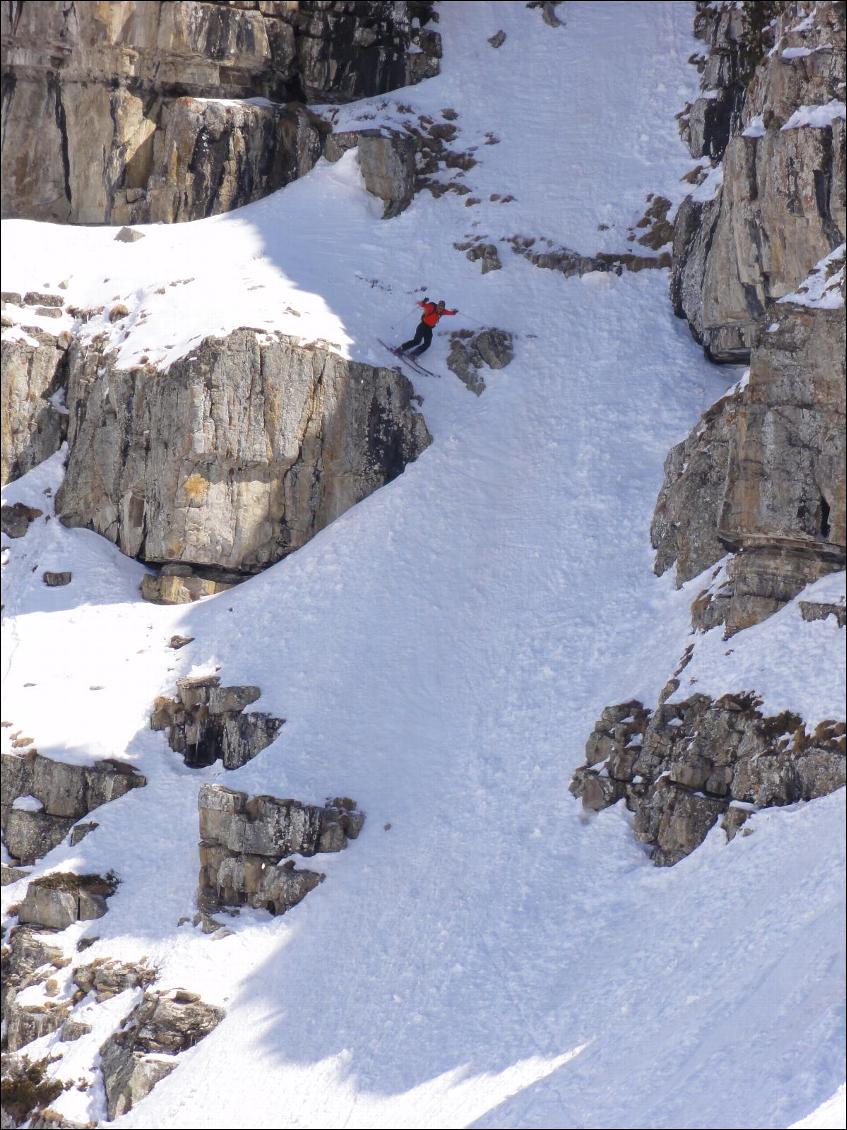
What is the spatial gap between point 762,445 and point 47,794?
15.3m

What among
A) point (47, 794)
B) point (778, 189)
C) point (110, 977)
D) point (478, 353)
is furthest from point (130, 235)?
point (110, 977)

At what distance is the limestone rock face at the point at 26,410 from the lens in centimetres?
3853

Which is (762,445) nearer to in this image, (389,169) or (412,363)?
(412,363)

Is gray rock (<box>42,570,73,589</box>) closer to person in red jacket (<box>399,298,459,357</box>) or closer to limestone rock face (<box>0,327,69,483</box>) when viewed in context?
limestone rock face (<box>0,327,69,483</box>)

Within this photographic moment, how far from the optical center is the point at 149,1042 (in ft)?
91.4

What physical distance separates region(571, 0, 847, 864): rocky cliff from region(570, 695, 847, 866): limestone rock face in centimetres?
3

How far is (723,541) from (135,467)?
13.9 m

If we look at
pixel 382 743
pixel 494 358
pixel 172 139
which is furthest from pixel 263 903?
pixel 172 139

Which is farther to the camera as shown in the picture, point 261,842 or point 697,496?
point 697,496

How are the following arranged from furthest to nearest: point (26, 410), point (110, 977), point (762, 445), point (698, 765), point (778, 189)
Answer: point (26, 410), point (778, 189), point (110, 977), point (762, 445), point (698, 765)

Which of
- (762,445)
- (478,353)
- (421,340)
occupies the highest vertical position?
(421,340)

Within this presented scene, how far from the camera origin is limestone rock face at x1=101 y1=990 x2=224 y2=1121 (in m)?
27.4

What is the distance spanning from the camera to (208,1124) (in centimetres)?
2594

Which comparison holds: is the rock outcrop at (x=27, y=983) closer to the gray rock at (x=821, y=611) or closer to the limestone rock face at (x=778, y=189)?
the gray rock at (x=821, y=611)
